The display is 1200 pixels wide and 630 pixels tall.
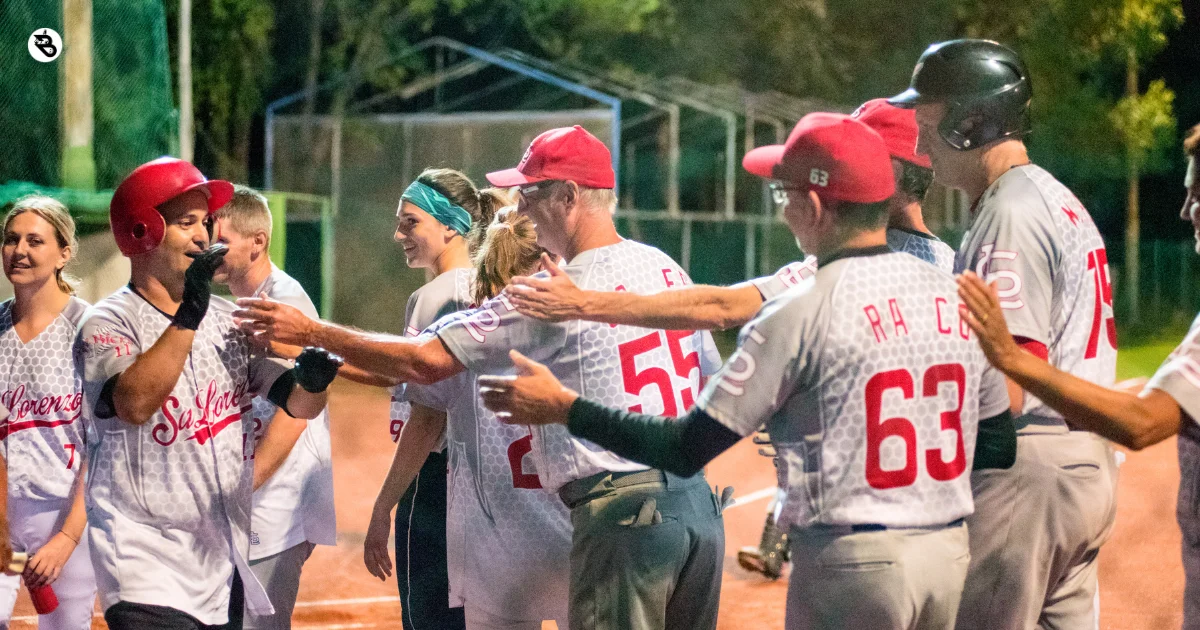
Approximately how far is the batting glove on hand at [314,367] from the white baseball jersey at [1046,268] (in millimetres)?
1801

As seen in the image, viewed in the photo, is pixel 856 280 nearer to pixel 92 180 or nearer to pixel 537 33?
pixel 92 180

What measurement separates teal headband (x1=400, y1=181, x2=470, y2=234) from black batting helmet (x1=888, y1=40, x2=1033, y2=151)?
1.86 m

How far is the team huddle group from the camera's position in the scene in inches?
109

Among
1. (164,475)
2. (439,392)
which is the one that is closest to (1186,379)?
(439,392)

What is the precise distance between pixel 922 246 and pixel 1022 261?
0.41 metres

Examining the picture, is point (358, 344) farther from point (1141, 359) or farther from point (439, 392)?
point (1141, 359)

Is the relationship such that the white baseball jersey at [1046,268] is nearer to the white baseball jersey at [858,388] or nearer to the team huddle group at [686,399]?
the team huddle group at [686,399]

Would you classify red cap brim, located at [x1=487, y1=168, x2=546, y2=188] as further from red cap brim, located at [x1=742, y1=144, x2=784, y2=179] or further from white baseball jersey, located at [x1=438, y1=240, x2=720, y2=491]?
red cap brim, located at [x1=742, y1=144, x2=784, y2=179]

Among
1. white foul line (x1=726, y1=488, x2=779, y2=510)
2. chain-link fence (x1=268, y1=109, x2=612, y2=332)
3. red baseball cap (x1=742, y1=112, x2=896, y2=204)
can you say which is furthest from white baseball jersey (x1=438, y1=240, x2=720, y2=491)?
chain-link fence (x1=268, y1=109, x2=612, y2=332)

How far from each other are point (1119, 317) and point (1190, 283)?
11.1 feet

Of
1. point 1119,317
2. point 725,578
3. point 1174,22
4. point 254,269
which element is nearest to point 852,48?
point 1174,22

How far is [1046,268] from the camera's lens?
342cm

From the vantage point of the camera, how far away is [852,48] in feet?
103

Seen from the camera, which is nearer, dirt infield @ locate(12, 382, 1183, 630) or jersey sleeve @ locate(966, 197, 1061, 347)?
jersey sleeve @ locate(966, 197, 1061, 347)
